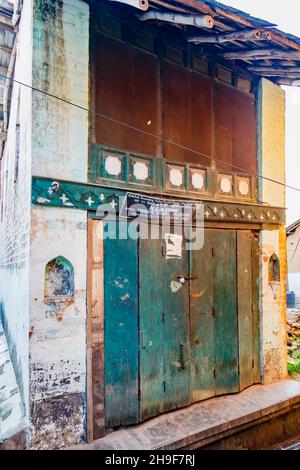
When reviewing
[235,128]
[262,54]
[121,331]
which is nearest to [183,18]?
[262,54]

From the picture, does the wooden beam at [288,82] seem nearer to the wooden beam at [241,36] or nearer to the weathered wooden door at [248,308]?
the wooden beam at [241,36]

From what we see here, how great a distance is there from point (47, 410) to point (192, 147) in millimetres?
4106

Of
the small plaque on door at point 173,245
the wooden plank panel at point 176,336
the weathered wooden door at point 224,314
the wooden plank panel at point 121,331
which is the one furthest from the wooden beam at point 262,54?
the wooden plank panel at point 121,331

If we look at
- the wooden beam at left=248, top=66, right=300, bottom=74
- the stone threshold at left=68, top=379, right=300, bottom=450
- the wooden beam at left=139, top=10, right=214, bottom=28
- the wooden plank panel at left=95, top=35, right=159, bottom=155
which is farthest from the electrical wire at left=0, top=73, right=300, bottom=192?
the stone threshold at left=68, top=379, right=300, bottom=450

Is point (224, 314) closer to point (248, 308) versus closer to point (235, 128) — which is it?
point (248, 308)

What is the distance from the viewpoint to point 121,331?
4059 millimetres

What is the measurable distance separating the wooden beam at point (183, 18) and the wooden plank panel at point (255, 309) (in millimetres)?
3390

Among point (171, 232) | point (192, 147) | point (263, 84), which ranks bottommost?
point (171, 232)

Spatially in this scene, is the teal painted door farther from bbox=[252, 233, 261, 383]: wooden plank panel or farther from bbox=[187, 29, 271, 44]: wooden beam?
bbox=[187, 29, 271, 44]: wooden beam

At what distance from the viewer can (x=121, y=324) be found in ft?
13.4

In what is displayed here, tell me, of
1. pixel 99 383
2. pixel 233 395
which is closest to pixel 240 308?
pixel 233 395

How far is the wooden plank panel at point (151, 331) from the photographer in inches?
166

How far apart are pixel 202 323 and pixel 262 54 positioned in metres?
4.27
